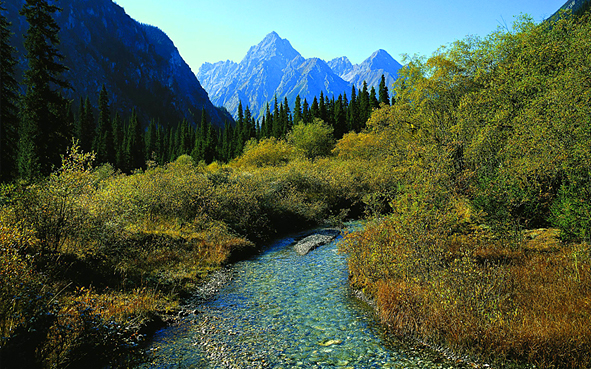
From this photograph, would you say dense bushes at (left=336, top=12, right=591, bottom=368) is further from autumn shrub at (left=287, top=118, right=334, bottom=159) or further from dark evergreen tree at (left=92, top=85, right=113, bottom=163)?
dark evergreen tree at (left=92, top=85, right=113, bottom=163)

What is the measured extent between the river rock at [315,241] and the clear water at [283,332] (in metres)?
4.89

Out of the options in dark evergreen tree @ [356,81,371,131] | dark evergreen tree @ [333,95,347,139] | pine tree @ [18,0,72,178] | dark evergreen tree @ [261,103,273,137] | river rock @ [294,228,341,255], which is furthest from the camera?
dark evergreen tree @ [261,103,273,137]

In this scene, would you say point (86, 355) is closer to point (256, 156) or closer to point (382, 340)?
point (382, 340)

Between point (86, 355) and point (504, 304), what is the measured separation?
10.5 metres

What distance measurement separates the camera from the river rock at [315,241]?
1910 centimetres

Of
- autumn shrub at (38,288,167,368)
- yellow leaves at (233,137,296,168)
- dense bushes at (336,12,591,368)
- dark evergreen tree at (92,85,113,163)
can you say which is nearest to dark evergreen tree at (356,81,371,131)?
yellow leaves at (233,137,296,168)

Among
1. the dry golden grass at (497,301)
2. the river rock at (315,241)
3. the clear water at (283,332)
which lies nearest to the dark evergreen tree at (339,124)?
the river rock at (315,241)

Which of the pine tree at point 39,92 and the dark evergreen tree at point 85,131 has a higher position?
the dark evergreen tree at point 85,131

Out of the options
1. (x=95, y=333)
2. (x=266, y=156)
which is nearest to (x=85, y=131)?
(x=266, y=156)

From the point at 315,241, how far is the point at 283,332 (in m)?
11.6

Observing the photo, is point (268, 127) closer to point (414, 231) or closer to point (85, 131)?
point (85, 131)

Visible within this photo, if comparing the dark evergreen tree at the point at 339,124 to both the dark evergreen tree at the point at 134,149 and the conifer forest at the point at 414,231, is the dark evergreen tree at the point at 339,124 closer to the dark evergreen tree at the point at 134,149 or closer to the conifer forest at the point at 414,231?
the conifer forest at the point at 414,231

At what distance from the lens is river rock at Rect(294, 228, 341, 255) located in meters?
19.1

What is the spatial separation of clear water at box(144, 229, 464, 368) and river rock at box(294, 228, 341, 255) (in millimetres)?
4889
